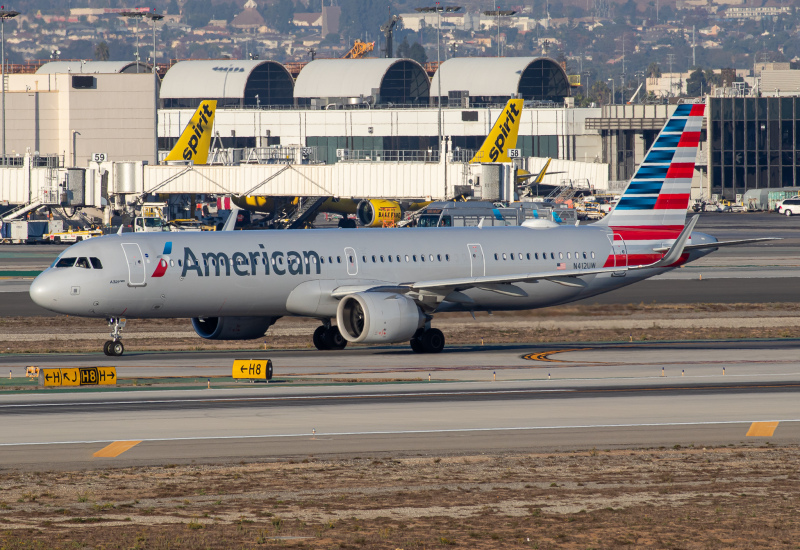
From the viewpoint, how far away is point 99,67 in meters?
174

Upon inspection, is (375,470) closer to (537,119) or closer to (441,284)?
(441,284)

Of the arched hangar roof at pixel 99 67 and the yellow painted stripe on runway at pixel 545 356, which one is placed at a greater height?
the arched hangar roof at pixel 99 67

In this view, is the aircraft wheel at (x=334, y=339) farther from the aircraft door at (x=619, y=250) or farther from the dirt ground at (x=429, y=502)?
the dirt ground at (x=429, y=502)

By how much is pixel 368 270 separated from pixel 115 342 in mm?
9642

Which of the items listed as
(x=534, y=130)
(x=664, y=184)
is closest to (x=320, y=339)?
(x=664, y=184)

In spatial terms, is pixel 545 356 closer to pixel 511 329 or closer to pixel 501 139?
pixel 511 329

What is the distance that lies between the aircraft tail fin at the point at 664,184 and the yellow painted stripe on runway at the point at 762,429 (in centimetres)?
2363

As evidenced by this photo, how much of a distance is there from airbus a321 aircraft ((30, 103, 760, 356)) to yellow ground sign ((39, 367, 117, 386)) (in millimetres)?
6399

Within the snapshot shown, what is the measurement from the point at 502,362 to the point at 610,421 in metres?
12.5

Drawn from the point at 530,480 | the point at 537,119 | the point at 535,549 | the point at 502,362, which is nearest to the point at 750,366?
the point at 502,362

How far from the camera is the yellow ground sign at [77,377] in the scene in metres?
35.2

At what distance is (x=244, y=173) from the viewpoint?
117 metres

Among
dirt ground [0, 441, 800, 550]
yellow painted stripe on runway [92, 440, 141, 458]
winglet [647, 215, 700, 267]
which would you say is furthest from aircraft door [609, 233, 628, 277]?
yellow painted stripe on runway [92, 440, 141, 458]

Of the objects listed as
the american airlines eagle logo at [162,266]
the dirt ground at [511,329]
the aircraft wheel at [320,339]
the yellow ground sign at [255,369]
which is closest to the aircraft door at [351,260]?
the aircraft wheel at [320,339]
